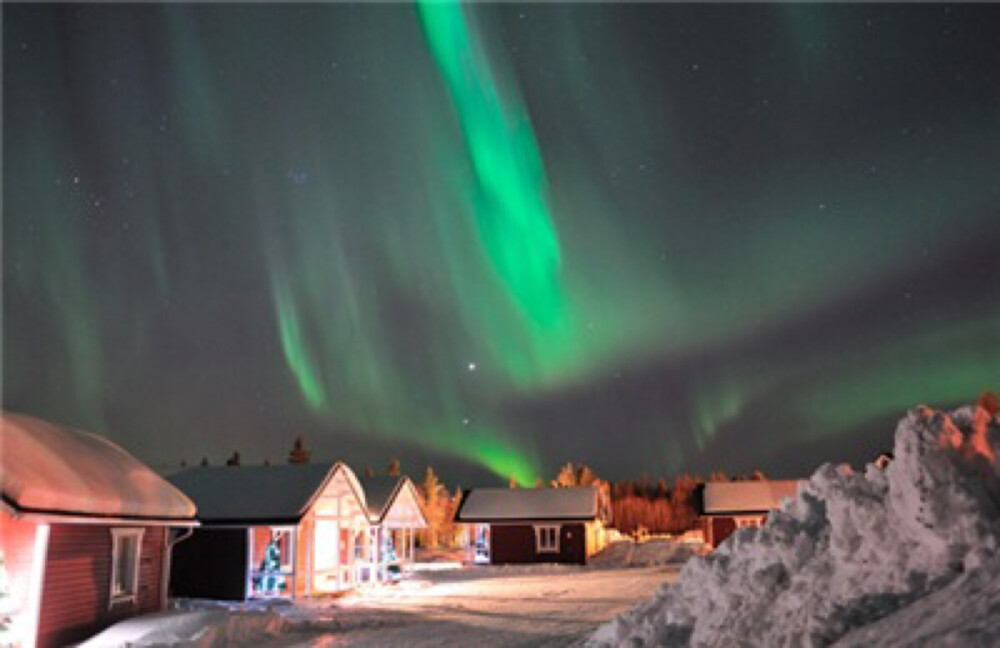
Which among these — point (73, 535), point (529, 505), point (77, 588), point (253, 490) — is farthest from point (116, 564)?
point (529, 505)

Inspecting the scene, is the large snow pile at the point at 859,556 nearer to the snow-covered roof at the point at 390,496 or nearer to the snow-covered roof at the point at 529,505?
the snow-covered roof at the point at 390,496

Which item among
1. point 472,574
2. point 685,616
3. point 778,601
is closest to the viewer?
point 778,601

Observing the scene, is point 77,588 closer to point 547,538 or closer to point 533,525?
point 533,525

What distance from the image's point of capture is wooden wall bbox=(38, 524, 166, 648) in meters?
16.0

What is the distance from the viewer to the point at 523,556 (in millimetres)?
44000

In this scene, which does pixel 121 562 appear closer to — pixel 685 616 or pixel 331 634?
pixel 331 634

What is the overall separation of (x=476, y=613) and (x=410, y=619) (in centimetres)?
202

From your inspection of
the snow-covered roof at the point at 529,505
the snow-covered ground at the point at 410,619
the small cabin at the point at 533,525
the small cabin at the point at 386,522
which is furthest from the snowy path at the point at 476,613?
the snow-covered roof at the point at 529,505

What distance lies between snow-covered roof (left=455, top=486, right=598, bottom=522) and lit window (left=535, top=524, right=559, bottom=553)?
56cm

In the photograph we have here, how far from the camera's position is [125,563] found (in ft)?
63.2

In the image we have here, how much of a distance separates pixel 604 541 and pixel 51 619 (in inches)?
1616

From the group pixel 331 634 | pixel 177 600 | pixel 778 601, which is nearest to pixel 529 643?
pixel 331 634

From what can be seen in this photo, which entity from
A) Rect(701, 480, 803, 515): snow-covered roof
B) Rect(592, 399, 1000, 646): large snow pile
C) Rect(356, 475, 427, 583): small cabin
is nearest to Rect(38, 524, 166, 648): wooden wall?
Rect(592, 399, 1000, 646): large snow pile

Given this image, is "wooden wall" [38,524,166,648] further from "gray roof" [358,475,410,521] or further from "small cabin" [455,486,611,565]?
"small cabin" [455,486,611,565]
